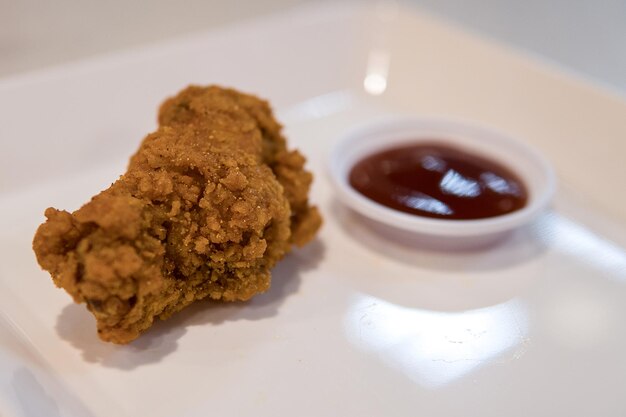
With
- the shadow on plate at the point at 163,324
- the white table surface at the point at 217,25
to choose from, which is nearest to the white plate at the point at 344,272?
the shadow on plate at the point at 163,324

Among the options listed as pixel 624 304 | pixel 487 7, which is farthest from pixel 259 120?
pixel 487 7

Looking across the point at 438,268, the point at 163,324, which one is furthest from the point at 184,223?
the point at 438,268

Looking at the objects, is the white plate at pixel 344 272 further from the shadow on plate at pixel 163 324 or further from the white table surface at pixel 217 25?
the white table surface at pixel 217 25

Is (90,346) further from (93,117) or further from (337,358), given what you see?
(93,117)

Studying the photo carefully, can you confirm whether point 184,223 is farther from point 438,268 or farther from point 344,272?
point 438,268

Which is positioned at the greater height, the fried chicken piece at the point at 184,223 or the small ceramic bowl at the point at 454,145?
the fried chicken piece at the point at 184,223

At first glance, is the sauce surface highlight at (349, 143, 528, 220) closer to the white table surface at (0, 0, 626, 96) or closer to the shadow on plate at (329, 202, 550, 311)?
the shadow on plate at (329, 202, 550, 311)

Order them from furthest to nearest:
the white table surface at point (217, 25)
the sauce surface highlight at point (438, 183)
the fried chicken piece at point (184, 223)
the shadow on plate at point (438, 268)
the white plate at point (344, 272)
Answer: the white table surface at point (217, 25)
the sauce surface highlight at point (438, 183)
the shadow on plate at point (438, 268)
the white plate at point (344, 272)
the fried chicken piece at point (184, 223)

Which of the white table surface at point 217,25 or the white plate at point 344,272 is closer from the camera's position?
the white plate at point 344,272
